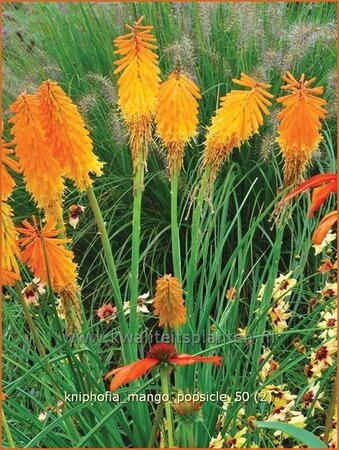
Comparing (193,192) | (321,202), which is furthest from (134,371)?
(193,192)

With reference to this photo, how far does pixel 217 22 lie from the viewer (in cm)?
278

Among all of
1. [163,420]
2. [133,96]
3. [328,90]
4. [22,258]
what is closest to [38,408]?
[163,420]

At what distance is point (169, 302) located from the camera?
1.47 m

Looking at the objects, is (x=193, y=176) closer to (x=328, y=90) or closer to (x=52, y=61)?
(x=328, y=90)

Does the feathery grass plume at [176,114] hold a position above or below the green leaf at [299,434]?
above

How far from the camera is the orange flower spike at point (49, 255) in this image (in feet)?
5.00

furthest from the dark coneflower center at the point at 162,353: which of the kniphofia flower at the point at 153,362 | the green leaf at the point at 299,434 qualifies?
the green leaf at the point at 299,434

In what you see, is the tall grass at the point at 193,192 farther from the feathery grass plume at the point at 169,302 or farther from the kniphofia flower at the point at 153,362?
the kniphofia flower at the point at 153,362

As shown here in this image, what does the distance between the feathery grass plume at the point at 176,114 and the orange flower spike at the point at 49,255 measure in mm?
268

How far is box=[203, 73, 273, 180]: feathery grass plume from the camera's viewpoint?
162 centimetres

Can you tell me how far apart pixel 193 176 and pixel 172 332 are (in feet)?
2.73

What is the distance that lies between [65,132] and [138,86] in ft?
0.62

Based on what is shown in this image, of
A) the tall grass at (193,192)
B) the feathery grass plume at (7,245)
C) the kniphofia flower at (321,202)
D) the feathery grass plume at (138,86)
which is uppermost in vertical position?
the feathery grass plume at (138,86)

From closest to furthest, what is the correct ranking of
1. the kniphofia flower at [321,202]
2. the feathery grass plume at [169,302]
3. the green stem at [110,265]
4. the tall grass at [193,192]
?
the kniphofia flower at [321,202]
the feathery grass plume at [169,302]
the green stem at [110,265]
the tall grass at [193,192]
